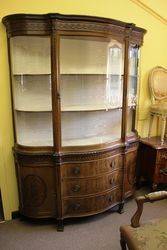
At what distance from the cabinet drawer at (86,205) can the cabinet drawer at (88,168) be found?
0.27m

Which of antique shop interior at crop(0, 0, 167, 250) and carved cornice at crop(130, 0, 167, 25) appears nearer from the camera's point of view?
antique shop interior at crop(0, 0, 167, 250)

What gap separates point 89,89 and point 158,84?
3.24ft

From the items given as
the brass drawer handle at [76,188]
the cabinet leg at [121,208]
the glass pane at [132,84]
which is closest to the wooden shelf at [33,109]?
the brass drawer handle at [76,188]

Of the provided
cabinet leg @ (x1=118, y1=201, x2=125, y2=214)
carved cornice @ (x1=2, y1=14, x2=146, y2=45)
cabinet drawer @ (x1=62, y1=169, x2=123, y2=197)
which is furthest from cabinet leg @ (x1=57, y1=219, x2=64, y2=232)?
carved cornice @ (x1=2, y1=14, x2=146, y2=45)

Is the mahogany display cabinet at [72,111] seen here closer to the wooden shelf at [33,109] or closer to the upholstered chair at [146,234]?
the wooden shelf at [33,109]

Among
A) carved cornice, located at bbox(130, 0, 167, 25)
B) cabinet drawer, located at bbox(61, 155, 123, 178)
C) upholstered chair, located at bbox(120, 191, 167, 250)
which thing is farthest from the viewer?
carved cornice, located at bbox(130, 0, 167, 25)

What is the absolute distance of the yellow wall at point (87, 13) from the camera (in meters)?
1.98

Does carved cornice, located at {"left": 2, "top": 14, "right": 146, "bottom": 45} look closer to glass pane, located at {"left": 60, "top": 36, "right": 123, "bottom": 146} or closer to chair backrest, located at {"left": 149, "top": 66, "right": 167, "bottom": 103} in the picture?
glass pane, located at {"left": 60, "top": 36, "right": 123, "bottom": 146}

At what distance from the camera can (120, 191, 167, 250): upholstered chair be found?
1333mm

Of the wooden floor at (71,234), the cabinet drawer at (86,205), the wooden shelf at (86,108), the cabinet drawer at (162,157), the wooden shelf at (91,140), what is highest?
the wooden shelf at (86,108)

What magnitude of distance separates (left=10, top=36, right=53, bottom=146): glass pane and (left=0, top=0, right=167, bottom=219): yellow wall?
0.10m

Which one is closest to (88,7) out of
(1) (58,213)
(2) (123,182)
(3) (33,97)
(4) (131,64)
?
(4) (131,64)

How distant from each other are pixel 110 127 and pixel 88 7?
126 cm

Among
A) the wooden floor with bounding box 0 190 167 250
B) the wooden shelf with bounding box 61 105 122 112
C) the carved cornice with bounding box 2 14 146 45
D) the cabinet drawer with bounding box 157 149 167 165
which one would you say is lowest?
the wooden floor with bounding box 0 190 167 250
